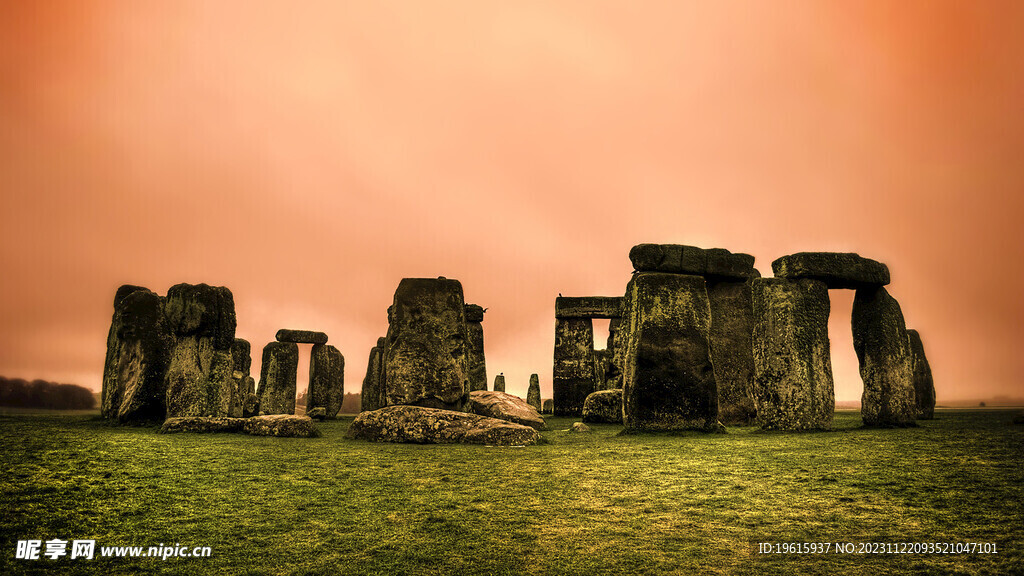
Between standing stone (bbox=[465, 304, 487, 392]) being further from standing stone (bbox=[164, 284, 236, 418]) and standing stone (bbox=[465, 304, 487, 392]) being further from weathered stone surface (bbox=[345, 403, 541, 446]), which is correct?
weathered stone surface (bbox=[345, 403, 541, 446])

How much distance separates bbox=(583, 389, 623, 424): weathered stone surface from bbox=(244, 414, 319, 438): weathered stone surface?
5.75 meters

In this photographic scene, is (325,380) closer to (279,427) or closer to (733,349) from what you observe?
(279,427)

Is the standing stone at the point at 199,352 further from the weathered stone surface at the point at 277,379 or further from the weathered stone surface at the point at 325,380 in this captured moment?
the weathered stone surface at the point at 325,380

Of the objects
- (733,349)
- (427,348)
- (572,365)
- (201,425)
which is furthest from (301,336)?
(733,349)

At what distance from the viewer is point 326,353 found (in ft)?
56.3

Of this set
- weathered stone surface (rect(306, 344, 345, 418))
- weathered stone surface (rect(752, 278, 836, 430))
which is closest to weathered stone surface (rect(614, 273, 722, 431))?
weathered stone surface (rect(752, 278, 836, 430))

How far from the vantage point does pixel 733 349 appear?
11.4m

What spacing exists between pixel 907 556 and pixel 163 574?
11.7 ft

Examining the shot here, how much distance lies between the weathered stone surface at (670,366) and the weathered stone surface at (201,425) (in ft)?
18.1

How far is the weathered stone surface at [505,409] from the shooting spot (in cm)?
1010

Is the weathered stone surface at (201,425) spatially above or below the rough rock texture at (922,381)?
below

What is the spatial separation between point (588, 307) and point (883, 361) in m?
8.46

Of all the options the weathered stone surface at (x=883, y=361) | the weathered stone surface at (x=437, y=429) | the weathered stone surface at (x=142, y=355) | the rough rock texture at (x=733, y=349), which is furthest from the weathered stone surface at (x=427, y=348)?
the weathered stone surface at (x=883, y=361)

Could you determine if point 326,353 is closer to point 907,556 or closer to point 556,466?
point 556,466
